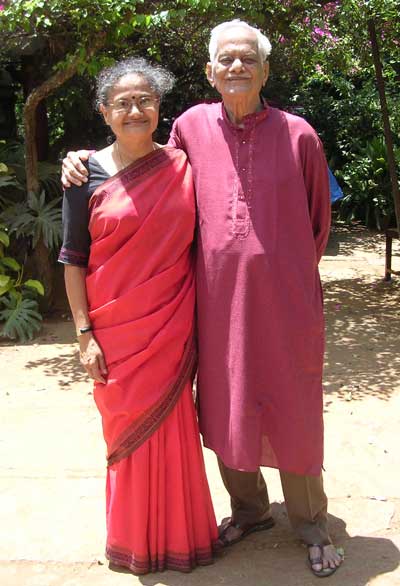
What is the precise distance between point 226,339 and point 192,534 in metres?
0.77

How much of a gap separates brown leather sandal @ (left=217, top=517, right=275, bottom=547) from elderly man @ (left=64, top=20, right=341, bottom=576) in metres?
0.36

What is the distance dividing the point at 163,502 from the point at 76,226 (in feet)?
3.49

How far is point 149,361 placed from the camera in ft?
8.76

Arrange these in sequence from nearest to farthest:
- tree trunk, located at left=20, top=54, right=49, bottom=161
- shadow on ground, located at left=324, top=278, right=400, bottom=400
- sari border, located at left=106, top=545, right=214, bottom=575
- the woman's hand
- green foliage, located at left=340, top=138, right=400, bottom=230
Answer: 1. the woman's hand
2. sari border, located at left=106, top=545, right=214, bottom=575
3. shadow on ground, located at left=324, top=278, right=400, bottom=400
4. tree trunk, located at left=20, top=54, right=49, bottom=161
5. green foliage, located at left=340, top=138, right=400, bottom=230

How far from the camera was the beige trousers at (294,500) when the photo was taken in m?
2.84

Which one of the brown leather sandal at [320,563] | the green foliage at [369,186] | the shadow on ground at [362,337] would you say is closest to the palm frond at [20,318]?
the shadow on ground at [362,337]

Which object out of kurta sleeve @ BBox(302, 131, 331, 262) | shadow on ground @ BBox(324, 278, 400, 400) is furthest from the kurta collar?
shadow on ground @ BBox(324, 278, 400, 400)

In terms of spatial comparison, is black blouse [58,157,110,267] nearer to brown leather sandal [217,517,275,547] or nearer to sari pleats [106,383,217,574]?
sari pleats [106,383,217,574]

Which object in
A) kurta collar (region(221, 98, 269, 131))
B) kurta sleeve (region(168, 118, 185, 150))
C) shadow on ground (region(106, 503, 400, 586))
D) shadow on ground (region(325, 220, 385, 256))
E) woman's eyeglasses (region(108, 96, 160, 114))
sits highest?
woman's eyeglasses (region(108, 96, 160, 114))

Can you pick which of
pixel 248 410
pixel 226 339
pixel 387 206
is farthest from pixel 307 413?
pixel 387 206

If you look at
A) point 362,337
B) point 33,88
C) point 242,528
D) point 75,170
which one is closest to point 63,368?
point 362,337

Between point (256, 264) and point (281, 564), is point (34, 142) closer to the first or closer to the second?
point (256, 264)

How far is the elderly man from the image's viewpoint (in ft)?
8.56

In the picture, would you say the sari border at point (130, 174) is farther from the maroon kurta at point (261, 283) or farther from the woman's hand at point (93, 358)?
the woman's hand at point (93, 358)
